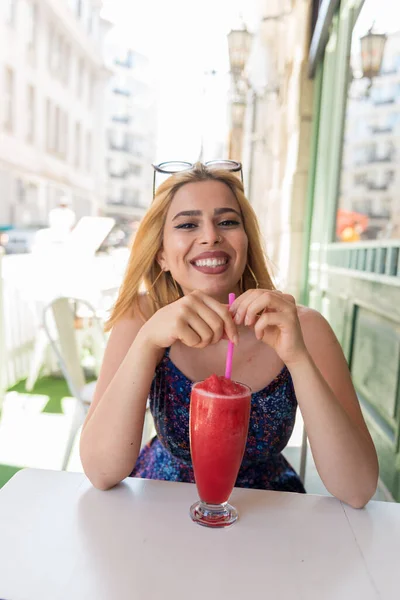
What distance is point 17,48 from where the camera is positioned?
18.9ft

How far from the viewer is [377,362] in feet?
5.59

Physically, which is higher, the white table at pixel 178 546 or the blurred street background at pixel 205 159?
the blurred street background at pixel 205 159

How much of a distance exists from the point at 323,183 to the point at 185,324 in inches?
115

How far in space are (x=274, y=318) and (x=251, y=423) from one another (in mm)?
369

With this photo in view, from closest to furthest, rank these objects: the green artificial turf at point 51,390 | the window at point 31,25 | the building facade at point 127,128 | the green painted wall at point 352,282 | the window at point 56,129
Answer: the green painted wall at point 352,282 → the green artificial turf at point 51,390 → the window at point 31,25 → the window at point 56,129 → the building facade at point 127,128

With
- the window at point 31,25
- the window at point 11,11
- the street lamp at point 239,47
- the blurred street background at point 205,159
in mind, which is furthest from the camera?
the window at point 31,25

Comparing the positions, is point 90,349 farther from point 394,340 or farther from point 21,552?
point 21,552

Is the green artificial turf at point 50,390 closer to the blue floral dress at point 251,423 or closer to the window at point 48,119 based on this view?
the blue floral dress at point 251,423

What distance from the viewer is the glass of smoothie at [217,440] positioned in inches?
30.0

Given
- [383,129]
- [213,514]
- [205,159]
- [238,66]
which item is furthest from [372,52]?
[238,66]

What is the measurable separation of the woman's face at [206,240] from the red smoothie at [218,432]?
435 mm

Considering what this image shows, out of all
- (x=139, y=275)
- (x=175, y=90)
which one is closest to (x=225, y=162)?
(x=139, y=275)

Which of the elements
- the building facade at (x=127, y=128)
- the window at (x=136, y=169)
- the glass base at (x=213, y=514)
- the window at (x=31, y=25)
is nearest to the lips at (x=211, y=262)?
the glass base at (x=213, y=514)

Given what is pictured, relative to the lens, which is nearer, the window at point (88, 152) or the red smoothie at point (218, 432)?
the red smoothie at point (218, 432)
